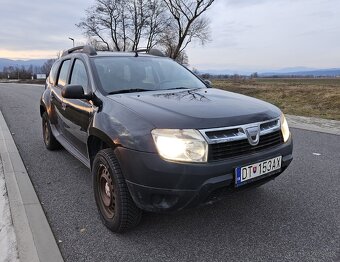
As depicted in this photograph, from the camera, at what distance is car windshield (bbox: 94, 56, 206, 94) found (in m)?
→ 3.92

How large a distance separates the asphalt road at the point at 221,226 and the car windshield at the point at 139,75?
1395mm

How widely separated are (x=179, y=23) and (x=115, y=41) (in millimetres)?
11769

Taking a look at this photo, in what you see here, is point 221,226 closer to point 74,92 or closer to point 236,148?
point 236,148

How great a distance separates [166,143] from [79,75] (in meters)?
2.15

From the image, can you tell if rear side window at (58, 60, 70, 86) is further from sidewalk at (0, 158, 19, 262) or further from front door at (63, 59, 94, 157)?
sidewalk at (0, 158, 19, 262)

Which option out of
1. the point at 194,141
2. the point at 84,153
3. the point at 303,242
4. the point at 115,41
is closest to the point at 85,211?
the point at 84,153

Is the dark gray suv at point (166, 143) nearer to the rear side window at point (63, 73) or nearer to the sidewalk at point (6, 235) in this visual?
the sidewalk at point (6, 235)

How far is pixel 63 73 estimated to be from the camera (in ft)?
17.5

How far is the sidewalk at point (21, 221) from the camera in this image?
2898 millimetres

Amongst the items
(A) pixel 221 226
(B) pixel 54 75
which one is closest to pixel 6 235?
(A) pixel 221 226

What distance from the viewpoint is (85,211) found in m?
3.79

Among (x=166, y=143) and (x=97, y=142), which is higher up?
(x=166, y=143)

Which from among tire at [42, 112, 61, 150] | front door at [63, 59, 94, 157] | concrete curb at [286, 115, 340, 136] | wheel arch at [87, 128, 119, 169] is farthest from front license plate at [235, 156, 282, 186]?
concrete curb at [286, 115, 340, 136]

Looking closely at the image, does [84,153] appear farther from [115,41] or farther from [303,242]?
[115,41]
